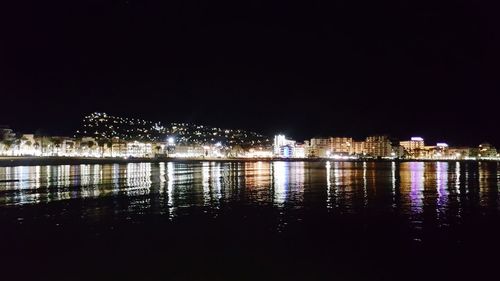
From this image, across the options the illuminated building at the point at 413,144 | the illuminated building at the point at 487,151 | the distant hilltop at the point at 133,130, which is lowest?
the illuminated building at the point at 487,151

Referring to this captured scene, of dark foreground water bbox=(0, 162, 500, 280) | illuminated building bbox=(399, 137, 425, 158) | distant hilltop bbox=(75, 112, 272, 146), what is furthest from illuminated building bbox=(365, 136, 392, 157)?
dark foreground water bbox=(0, 162, 500, 280)

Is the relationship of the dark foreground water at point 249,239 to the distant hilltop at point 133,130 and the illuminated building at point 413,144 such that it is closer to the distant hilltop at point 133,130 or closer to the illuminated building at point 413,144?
the distant hilltop at point 133,130

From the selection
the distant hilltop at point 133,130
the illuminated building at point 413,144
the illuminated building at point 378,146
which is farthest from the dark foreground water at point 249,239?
the illuminated building at point 413,144

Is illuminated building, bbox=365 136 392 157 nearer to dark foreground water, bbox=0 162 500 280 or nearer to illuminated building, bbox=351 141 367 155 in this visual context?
illuminated building, bbox=351 141 367 155

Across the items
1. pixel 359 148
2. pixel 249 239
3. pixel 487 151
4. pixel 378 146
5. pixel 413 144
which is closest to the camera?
pixel 249 239

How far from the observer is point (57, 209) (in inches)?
831

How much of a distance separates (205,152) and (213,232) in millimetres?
142263

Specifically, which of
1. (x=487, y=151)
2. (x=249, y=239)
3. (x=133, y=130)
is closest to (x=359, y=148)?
(x=487, y=151)

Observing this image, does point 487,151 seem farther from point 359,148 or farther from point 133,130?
point 133,130

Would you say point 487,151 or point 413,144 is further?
point 413,144

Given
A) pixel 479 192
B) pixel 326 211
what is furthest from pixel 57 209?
pixel 479 192

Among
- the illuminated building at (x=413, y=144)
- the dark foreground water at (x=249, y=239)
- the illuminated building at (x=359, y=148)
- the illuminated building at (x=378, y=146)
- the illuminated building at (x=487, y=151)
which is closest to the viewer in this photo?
the dark foreground water at (x=249, y=239)

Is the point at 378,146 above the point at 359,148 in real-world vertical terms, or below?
above

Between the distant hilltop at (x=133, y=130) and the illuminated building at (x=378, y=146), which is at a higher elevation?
the distant hilltop at (x=133, y=130)
